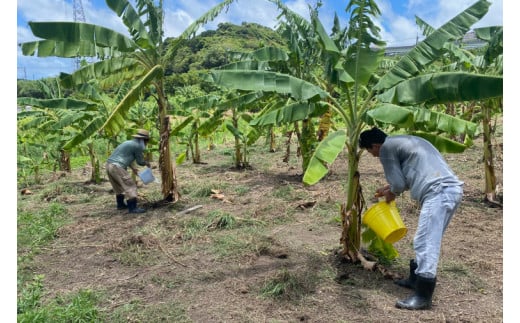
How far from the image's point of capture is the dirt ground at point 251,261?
13.0ft

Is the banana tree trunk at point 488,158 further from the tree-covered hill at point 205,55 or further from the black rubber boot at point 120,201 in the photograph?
the tree-covered hill at point 205,55

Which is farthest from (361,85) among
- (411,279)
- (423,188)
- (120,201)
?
(120,201)

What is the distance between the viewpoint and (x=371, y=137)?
4156 millimetres

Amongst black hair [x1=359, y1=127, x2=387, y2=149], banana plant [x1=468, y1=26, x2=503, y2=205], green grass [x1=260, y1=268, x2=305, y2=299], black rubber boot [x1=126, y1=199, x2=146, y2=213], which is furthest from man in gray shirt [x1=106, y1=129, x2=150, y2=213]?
banana plant [x1=468, y1=26, x2=503, y2=205]

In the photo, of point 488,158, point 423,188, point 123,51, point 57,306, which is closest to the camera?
point 423,188

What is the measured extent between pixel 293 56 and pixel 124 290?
21.7 ft

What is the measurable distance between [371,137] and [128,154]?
5.42 metres

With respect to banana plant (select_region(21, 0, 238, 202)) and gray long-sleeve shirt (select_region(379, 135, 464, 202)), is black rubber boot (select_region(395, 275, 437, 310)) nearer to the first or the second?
gray long-sleeve shirt (select_region(379, 135, 464, 202))

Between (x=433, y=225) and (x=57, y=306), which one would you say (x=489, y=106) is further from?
(x=57, y=306)

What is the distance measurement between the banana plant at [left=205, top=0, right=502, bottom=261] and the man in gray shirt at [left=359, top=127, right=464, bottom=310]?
0.25 m

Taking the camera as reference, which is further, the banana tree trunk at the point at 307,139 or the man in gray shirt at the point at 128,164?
the banana tree trunk at the point at 307,139

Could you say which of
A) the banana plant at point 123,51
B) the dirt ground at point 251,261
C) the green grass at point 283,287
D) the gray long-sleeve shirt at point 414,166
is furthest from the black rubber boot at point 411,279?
the banana plant at point 123,51

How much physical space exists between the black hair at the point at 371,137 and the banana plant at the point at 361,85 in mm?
140

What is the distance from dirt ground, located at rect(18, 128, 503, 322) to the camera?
3947 mm
